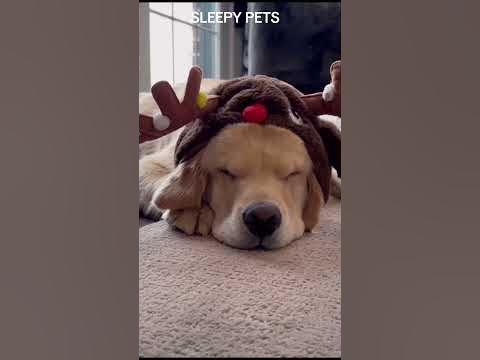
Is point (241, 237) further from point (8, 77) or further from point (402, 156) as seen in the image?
point (8, 77)

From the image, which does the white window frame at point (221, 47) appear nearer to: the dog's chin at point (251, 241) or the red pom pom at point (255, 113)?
the red pom pom at point (255, 113)

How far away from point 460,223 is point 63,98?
414mm

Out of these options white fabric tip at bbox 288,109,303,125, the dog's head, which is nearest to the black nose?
the dog's head

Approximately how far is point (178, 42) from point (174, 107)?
7 cm

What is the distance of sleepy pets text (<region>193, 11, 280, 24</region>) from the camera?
23.0 inches

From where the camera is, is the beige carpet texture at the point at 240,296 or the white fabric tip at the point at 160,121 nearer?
the beige carpet texture at the point at 240,296

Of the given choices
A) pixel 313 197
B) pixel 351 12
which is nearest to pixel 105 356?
pixel 313 197

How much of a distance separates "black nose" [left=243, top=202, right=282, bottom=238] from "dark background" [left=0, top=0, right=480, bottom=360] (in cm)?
8

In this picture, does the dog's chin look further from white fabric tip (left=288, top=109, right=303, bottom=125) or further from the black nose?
white fabric tip (left=288, top=109, right=303, bottom=125)

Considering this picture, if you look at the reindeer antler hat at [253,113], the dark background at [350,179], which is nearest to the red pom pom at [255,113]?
the reindeer antler hat at [253,113]

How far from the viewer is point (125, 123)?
0.55 m

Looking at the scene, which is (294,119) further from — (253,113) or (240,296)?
(240,296)

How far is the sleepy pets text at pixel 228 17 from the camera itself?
0.58 meters

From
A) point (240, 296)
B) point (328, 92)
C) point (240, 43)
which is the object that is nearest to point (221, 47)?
point (240, 43)
